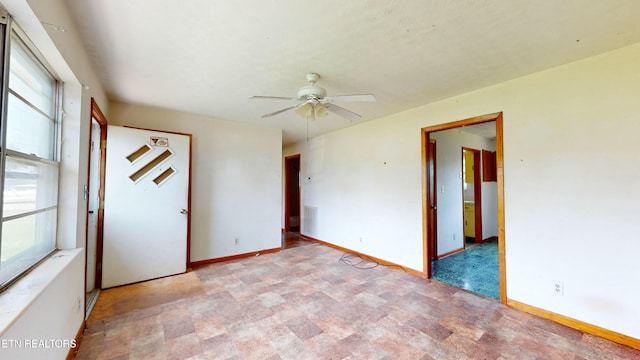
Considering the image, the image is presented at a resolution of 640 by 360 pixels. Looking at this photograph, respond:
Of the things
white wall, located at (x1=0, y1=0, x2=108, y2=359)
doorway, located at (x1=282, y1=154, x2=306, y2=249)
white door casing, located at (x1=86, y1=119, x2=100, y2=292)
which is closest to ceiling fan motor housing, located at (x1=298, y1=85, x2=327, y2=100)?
white wall, located at (x1=0, y1=0, x2=108, y2=359)

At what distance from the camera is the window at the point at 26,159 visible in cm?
129

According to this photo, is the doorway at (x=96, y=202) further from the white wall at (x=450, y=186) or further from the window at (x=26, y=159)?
the white wall at (x=450, y=186)

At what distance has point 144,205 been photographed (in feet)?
10.5

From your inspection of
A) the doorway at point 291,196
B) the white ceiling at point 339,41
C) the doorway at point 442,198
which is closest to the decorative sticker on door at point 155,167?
the white ceiling at point 339,41

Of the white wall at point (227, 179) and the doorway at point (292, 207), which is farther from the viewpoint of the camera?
the doorway at point (292, 207)

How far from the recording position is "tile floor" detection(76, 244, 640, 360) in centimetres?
188

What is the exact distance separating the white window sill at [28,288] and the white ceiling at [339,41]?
1.62 metres

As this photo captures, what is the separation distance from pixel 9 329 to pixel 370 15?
240 centimetres

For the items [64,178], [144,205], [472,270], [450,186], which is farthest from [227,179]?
[472,270]

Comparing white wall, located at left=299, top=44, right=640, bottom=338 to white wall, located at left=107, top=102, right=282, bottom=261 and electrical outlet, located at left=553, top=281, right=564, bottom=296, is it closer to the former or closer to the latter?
electrical outlet, located at left=553, top=281, right=564, bottom=296

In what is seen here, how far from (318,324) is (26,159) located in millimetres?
2362

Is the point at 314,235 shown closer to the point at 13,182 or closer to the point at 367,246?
the point at 367,246

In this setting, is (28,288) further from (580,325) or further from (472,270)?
(472,270)

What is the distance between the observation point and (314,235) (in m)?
5.45
